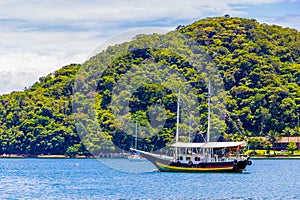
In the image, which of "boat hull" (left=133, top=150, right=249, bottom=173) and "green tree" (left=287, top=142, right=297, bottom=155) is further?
"green tree" (left=287, top=142, right=297, bottom=155)

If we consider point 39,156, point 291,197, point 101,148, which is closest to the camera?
point 291,197

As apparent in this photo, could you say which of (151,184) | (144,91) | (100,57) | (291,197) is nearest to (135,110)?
(144,91)

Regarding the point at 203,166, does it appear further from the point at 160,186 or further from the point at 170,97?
the point at 170,97

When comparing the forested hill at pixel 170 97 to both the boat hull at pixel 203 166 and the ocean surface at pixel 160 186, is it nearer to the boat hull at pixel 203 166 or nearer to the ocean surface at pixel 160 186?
the boat hull at pixel 203 166

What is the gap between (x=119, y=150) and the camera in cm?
13500

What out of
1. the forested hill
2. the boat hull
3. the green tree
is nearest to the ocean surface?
the boat hull

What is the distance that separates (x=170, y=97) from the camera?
13812 centimetres

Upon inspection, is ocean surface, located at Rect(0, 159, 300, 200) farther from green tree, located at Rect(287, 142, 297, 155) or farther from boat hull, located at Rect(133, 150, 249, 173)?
green tree, located at Rect(287, 142, 297, 155)

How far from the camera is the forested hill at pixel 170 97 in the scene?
13775 cm

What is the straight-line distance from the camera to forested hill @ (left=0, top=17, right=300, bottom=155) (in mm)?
137750

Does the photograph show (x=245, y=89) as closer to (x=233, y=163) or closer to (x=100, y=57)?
(x=100, y=57)

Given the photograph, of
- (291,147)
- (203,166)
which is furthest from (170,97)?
(203,166)

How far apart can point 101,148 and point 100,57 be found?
30.4m

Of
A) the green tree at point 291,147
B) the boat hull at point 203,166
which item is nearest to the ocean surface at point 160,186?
the boat hull at point 203,166
